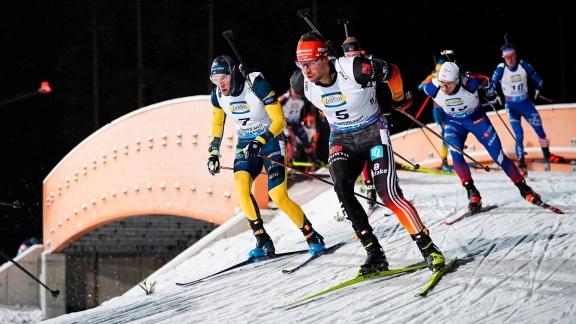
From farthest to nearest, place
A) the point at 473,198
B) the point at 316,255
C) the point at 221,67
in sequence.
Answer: the point at 473,198, the point at 316,255, the point at 221,67

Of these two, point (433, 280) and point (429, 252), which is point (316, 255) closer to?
point (429, 252)

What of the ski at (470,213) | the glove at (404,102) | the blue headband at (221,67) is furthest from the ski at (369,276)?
the blue headband at (221,67)

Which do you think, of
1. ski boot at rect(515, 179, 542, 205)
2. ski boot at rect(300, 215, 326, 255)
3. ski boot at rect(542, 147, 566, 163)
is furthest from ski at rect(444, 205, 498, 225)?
ski boot at rect(542, 147, 566, 163)

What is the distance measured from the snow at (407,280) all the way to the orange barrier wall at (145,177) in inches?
96.0

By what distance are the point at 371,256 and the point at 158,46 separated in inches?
463

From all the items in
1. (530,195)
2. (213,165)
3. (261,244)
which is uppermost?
(213,165)

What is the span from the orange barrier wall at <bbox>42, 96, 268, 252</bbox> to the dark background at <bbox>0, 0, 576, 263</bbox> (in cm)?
208

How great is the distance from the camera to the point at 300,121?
483 inches

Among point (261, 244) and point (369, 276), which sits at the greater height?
point (261, 244)

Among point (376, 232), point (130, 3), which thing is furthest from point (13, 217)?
point (376, 232)

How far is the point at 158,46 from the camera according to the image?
653 inches

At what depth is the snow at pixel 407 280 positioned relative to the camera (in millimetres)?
4902

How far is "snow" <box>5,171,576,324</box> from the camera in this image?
490cm

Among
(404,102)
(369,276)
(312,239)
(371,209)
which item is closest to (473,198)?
(371,209)
